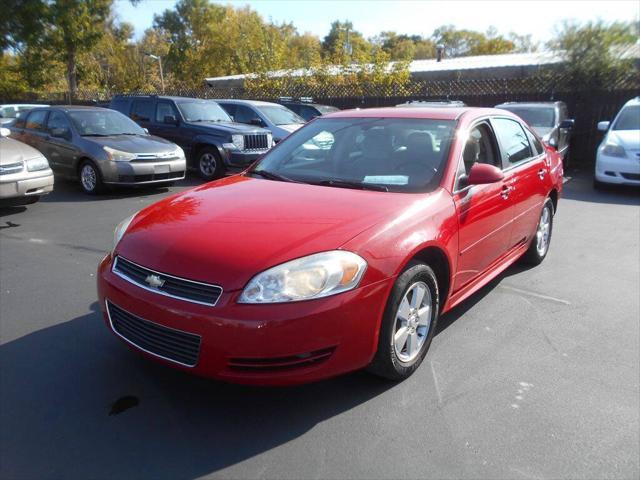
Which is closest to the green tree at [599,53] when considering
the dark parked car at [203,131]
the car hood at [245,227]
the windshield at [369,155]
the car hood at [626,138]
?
the car hood at [626,138]

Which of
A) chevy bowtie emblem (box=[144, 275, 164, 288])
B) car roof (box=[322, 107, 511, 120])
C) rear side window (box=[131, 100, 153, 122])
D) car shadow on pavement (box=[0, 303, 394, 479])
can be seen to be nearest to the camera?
car shadow on pavement (box=[0, 303, 394, 479])

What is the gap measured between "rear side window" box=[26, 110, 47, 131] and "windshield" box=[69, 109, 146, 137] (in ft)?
2.42

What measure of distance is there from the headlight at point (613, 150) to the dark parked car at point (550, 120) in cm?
107

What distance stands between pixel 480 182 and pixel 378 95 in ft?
48.9

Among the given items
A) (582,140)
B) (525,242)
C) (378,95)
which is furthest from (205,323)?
(378,95)

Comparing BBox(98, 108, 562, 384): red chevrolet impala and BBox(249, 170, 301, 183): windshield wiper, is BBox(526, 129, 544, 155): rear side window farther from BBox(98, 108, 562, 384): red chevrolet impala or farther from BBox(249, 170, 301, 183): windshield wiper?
BBox(249, 170, 301, 183): windshield wiper

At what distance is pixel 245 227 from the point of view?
9.55 ft

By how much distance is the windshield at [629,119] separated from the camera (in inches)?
410

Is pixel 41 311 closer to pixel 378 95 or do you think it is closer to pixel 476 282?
pixel 476 282

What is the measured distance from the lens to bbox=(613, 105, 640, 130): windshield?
10414mm

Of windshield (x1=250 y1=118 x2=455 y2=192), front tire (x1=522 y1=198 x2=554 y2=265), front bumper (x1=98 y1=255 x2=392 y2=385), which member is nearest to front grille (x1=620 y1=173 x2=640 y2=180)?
front tire (x1=522 y1=198 x2=554 y2=265)

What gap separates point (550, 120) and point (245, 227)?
10390 millimetres

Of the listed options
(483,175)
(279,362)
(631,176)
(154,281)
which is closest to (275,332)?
(279,362)

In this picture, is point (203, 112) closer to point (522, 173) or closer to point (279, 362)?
point (522, 173)
